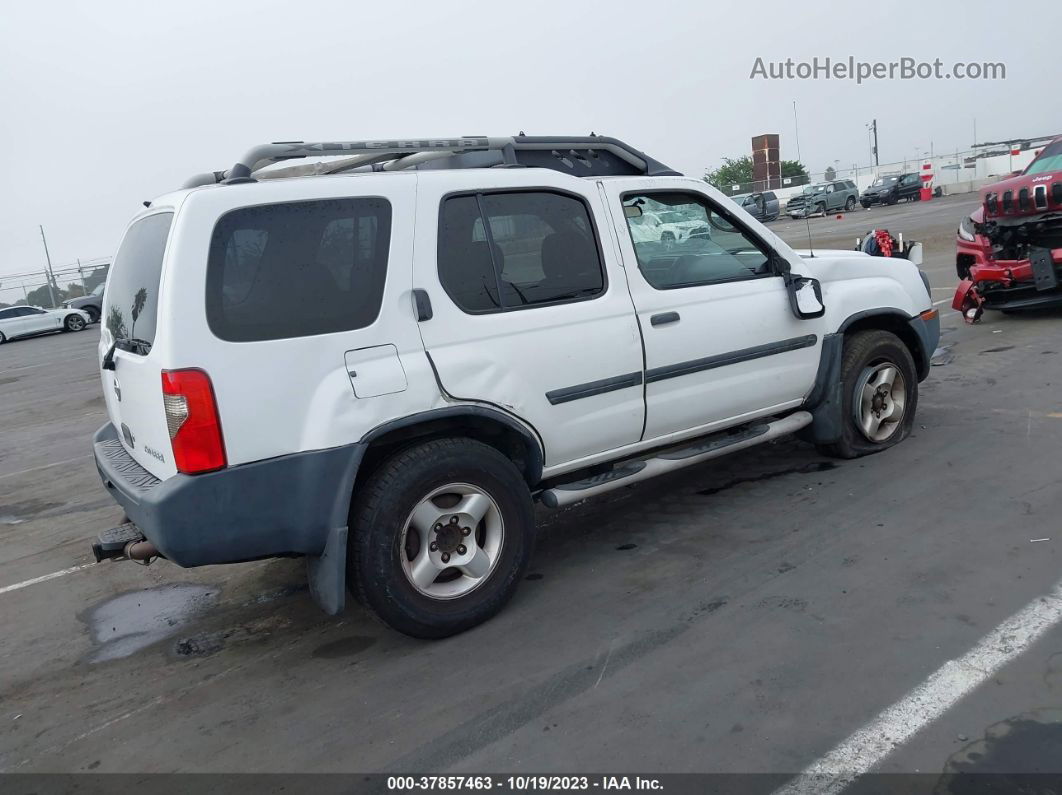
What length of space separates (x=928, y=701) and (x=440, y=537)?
198cm

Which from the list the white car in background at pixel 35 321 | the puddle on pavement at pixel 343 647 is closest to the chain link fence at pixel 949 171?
the white car in background at pixel 35 321

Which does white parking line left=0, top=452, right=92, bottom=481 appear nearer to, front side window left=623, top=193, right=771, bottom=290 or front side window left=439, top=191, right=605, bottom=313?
front side window left=439, top=191, right=605, bottom=313

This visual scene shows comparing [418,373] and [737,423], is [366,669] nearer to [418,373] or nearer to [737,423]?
[418,373]

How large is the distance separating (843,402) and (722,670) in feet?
8.43

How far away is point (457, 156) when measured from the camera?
436cm

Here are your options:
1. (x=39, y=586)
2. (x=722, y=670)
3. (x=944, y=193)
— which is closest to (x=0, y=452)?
(x=39, y=586)

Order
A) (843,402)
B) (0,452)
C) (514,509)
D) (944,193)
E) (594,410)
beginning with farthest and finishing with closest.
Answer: (944,193), (0,452), (843,402), (594,410), (514,509)

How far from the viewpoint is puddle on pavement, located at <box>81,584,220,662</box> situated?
166 inches

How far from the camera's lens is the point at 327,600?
359cm

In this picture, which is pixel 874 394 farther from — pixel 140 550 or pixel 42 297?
pixel 42 297

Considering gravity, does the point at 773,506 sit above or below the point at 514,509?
below

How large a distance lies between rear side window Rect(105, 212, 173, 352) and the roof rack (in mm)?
323

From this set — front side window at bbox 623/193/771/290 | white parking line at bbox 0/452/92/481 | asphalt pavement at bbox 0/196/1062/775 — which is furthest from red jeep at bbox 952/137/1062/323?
white parking line at bbox 0/452/92/481

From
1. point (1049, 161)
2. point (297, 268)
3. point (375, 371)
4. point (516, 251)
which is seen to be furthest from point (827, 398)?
point (1049, 161)
